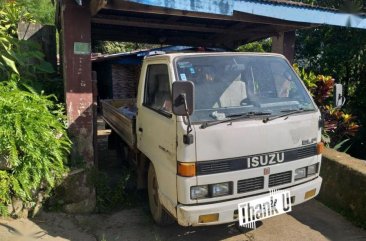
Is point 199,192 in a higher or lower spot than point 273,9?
lower

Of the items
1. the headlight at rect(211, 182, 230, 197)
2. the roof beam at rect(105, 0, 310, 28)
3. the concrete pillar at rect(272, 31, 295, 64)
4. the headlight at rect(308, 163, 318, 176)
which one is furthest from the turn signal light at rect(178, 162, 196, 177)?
the concrete pillar at rect(272, 31, 295, 64)

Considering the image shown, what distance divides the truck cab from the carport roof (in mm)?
1126

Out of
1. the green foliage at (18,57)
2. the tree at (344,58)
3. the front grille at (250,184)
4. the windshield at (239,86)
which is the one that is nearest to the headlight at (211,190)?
the front grille at (250,184)

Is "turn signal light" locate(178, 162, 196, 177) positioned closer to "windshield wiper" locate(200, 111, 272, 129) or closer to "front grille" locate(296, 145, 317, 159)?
"windshield wiper" locate(200, 111, 272, 129)

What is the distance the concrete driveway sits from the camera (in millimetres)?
4211

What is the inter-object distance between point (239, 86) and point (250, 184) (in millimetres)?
1072

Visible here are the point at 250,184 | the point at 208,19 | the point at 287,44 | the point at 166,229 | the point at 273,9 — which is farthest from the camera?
the point at 287,44

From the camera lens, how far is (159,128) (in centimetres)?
395

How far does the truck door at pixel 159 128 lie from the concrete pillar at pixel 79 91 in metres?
0.97

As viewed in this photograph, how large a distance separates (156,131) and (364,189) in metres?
2.62

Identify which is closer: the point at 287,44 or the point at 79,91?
the point at 79,91

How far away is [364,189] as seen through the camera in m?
4.33

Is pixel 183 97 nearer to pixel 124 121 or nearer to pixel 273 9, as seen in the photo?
pixel 124 121

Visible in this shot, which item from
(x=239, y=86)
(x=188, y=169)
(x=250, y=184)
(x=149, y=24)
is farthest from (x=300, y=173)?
(x=149, y=24)
